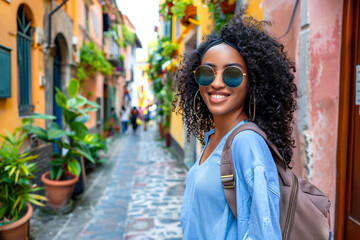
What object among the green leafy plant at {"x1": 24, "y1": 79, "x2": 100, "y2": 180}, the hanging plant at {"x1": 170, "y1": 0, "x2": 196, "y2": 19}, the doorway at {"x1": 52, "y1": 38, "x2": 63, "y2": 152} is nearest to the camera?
the green leafy plant at {"x1": 24, "y1": 79, "x2": 100, "y2": 180}

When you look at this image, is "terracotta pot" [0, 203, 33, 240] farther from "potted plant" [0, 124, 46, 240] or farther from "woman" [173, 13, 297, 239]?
"woman" [173, 13, 297, 239]

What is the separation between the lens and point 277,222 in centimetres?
101

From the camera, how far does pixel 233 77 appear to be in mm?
1251

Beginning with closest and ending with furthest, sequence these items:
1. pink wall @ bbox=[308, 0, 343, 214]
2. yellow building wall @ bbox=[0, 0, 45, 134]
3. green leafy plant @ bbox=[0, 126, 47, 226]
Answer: pink wall @ bbox=[308, 0, 343, 214] < green leafy plant @ bbox=[0, 126, 47, 226] < yellow building wall @ bbox=[0, 0, 45, 134]

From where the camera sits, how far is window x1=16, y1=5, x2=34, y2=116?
4.72 meters

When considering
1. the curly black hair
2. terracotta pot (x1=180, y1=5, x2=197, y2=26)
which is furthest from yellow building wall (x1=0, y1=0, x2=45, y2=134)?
the curly black hair

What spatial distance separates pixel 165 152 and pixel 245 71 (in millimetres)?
8849

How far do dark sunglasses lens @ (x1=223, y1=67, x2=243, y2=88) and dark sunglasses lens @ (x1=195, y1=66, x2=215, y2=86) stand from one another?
74 mm

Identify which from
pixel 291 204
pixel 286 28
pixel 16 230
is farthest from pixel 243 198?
pixel 16 230

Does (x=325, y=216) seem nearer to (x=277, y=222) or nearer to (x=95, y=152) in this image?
(x=277, y=222)

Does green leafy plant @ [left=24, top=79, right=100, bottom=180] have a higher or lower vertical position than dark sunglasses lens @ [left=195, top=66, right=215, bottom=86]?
lower

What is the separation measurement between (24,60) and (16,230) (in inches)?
116

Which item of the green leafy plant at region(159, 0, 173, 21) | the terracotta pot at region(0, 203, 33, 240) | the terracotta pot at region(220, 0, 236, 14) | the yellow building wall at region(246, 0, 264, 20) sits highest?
the green leafy plant at region(159, 0, 173, 21)

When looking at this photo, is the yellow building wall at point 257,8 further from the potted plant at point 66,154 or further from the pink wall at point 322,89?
the potted plant at point 66,154
